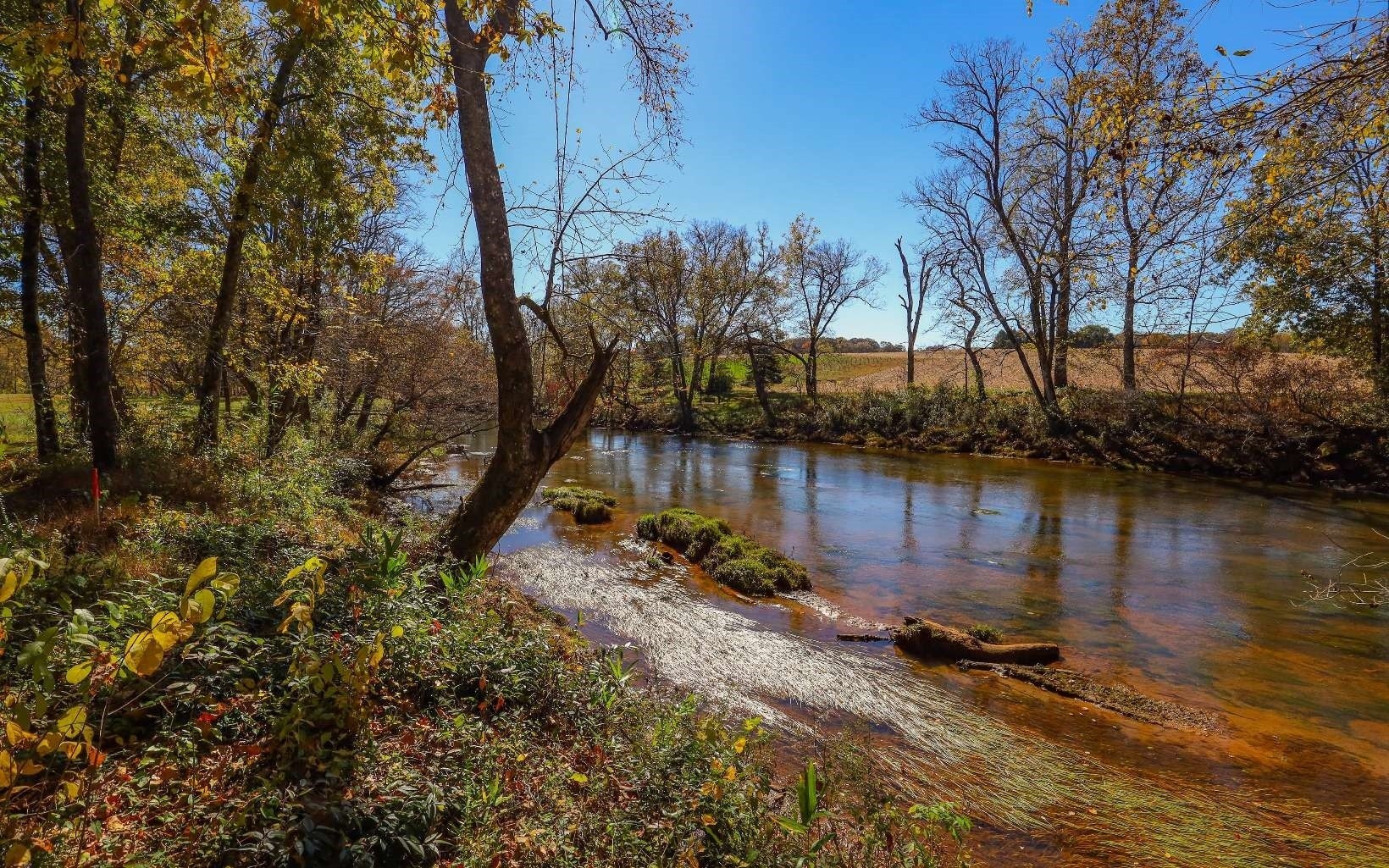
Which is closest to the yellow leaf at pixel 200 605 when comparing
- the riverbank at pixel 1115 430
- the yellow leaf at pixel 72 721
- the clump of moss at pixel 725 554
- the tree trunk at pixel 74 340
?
the yellow leaf at pixel 72 721

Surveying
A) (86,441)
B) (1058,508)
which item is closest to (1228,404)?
(1058,508)

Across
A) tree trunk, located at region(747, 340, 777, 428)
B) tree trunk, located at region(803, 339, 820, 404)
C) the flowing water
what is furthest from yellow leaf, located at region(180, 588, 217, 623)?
tree trunk, located at region(803, 339, 820, 404)

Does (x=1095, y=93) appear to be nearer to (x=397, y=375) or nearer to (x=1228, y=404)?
(x=397, y=375)

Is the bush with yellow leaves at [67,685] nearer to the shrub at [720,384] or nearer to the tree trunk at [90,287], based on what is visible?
the tree trunk at [90,287]

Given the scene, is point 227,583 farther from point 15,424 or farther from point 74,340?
point 15,424

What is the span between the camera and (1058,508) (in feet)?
49.8

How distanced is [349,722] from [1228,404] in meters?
27.1

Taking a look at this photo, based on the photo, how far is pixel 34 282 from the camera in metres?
7.83

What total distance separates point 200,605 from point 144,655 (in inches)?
6.6

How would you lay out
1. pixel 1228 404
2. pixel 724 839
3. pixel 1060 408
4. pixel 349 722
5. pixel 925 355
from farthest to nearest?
pixel 925 355 → pixel 1060 408 → pixel 1228 404 → pixel 724 839 → pixel 349 722

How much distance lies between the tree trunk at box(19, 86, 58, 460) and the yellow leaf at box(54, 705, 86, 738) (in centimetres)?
825

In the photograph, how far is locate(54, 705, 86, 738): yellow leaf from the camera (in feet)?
5.53

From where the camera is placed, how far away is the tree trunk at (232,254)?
27.1 ft

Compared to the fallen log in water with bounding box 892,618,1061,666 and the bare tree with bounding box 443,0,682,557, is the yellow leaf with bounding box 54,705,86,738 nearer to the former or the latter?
the bare tree with bounding box 443,0,682,557
